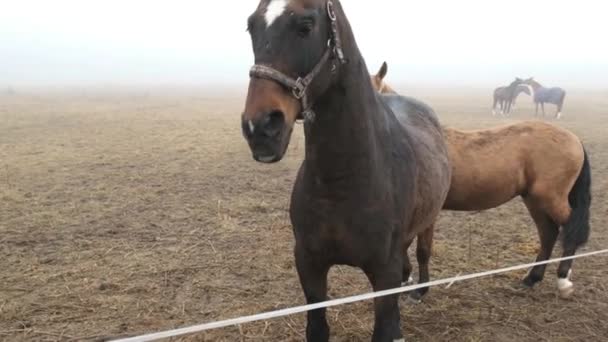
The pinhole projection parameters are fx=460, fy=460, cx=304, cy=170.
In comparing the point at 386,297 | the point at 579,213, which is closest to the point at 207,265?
the point at 386,297

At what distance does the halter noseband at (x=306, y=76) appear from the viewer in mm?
1674

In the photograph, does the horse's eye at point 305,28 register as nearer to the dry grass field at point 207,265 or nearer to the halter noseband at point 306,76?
the halter noseband at point 306,76

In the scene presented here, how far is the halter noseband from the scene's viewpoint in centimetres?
167

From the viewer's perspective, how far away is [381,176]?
7.47ft

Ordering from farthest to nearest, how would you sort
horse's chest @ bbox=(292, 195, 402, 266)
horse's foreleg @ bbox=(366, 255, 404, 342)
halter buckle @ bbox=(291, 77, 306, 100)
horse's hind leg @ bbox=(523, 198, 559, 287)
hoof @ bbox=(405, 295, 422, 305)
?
horse's hind leg @ bbox=(523, 198, 559, 287) < hoof @ bbox=(405, 295, 422, 305) < horse's foreleg @ bbox=(366, 255, 404, 342) < horse's chest @ bbox=(292, 195, 402, 266) < halter buckle @ bbox=(291, 77, 306, 100)

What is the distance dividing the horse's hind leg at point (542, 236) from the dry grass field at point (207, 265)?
0.37ft

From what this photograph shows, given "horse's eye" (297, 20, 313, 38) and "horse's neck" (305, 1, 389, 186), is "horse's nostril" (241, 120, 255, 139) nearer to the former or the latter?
"horse's eye" (297, 20, 313, 38)

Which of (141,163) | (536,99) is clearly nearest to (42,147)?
(141,163)

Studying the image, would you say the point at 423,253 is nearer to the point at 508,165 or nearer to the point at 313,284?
the point at 508,165

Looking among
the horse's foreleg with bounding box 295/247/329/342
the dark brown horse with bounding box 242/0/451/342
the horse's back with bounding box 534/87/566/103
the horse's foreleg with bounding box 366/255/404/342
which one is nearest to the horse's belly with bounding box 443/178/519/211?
the dark brown horse with bounding box 242/0/451/342

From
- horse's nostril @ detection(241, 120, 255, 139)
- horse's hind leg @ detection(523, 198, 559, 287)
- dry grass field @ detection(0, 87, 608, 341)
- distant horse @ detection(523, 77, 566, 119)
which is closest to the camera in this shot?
horse's nostril @ detection(241, 120, 255, 139)

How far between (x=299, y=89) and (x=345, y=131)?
47 centimetres

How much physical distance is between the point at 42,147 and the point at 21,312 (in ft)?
28.7

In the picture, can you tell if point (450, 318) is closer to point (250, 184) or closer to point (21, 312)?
point (21, 312)
